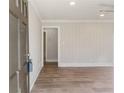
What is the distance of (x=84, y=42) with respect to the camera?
29.3 feet

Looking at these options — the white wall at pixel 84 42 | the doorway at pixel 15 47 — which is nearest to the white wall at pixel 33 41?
the doorway at pixel 15 47

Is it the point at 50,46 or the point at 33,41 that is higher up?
the point at 33,41

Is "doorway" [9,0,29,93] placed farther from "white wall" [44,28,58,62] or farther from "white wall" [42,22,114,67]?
"white wall" [44,28,58,62]

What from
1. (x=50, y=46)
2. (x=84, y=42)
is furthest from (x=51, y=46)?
(x=84, y=42)

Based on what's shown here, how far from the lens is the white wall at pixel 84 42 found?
8.89 meters

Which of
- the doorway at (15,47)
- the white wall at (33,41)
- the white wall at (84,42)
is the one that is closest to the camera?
the doorway at (15,47)

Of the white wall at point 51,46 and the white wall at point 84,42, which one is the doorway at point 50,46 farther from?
the white wall at point 84,42

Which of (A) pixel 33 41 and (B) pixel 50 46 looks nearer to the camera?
(A) pixel 33 41

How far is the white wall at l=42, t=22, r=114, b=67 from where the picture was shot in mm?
8891

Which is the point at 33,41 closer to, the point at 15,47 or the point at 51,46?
the point at 15,47
